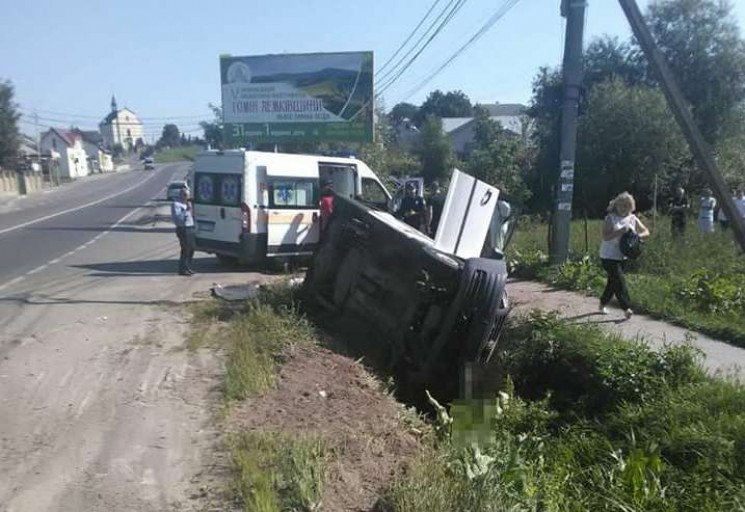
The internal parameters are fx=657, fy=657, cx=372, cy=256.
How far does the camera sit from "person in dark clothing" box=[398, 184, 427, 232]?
46.6ft

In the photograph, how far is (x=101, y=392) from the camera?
540cm

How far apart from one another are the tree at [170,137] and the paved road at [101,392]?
162 m

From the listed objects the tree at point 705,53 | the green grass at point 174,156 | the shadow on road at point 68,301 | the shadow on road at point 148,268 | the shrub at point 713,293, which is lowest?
the green grass at point 174,156

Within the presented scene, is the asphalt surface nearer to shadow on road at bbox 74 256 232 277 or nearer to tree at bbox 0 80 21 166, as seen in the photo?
shadow on road at bbox 74 256 232 277

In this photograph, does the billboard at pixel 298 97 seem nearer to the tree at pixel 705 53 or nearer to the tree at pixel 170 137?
the tree at pixel 705 53

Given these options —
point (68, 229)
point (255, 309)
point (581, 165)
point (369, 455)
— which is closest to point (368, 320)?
point (255, 309)

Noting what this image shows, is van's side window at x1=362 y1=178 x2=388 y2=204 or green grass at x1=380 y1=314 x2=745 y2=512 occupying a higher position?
van's side window at x1=362 y1=178 x2=388 y2=204

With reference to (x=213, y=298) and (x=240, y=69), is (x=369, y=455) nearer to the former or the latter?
(x=213, y=298)

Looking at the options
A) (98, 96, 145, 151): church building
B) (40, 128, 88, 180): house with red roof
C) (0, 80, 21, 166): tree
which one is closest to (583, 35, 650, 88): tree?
(0, 80, 21, 166): tree

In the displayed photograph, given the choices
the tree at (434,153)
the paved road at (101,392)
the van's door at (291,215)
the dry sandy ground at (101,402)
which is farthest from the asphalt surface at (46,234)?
the tree at (434,153)

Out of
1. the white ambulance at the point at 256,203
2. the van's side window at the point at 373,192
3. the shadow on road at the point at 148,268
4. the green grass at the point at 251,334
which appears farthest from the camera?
the van's side window at the point at 373,192

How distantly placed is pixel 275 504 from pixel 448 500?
90 cm

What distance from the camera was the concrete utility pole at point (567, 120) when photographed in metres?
10.6

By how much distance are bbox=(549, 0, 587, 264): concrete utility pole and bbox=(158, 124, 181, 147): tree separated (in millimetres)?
164841
